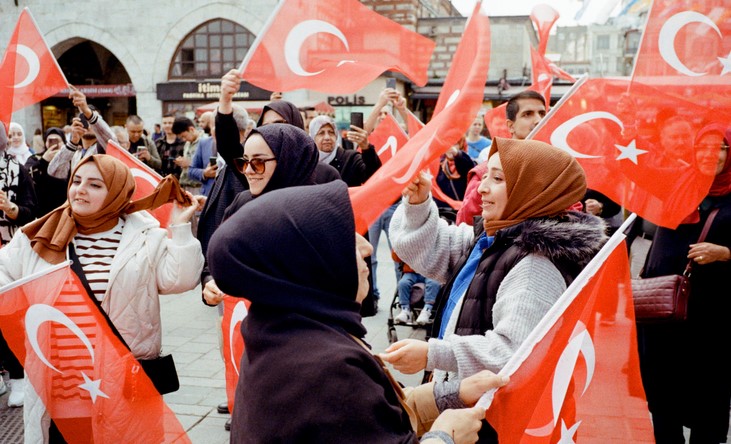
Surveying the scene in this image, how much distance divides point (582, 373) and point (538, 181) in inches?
25.8

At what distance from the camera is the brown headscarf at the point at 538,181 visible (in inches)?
90.1

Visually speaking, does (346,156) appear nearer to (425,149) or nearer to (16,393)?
(16,393)

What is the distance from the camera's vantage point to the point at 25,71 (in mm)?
4973

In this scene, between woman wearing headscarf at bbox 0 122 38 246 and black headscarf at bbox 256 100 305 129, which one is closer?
black headscarf at bbox 256 100 305 129

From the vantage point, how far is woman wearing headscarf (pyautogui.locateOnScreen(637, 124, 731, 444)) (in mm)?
3564

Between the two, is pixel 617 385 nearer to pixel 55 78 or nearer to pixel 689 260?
pixel 689 260

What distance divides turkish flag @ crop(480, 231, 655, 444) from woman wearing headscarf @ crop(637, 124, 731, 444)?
59.2 inches

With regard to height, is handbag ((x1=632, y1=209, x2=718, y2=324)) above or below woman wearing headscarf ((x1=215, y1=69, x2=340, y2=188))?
below

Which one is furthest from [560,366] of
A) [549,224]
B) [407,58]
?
[407,58]

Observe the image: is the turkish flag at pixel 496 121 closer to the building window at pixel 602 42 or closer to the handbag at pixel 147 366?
the handbag at pixel 147 366

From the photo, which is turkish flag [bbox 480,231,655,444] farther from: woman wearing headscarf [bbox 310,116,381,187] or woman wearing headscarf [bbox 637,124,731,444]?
woman wearing headscarf [bbox 310,116,381,187]

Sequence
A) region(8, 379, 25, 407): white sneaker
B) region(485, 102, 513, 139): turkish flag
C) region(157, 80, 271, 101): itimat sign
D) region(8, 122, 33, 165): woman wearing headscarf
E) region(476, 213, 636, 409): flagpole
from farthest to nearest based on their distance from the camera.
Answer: region(157, 80, 271, 101): itimat sign < region(8, 122, 33, 165): woman wearing headscarf < region(485, 102, 513, 139): turkish flag < region(8, 379, 25, 407): white sneaker < region(476, 213, 636, 409): flagpole

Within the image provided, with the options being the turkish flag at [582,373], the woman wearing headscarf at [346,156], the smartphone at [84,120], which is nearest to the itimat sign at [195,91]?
the smartphone at [84,120]

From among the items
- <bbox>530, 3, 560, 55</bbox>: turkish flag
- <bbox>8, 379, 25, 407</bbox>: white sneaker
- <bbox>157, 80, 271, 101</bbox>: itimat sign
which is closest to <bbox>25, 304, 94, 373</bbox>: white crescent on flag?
<bbox>8, 379, 25, 407</bbox>: white sneaker
